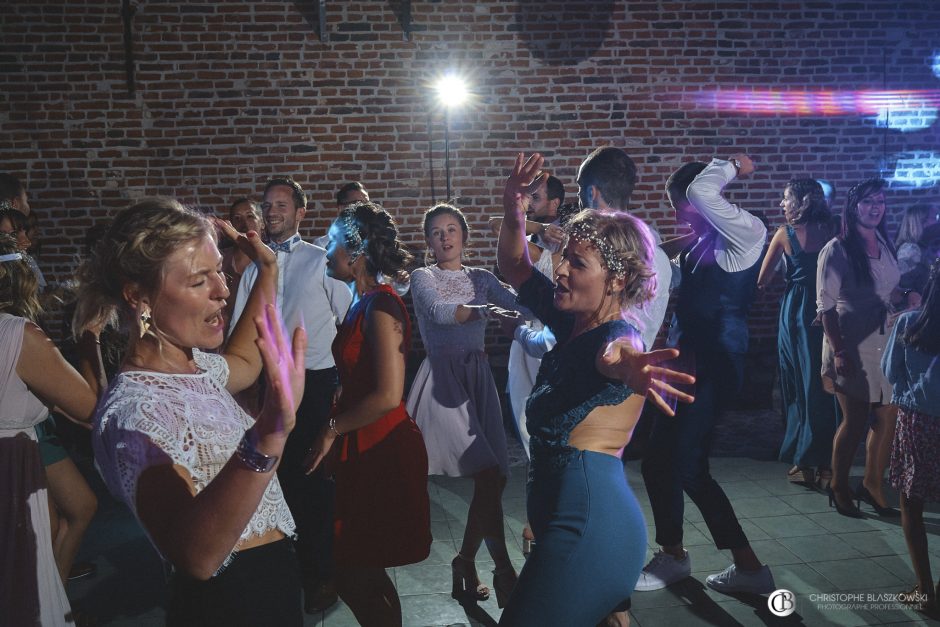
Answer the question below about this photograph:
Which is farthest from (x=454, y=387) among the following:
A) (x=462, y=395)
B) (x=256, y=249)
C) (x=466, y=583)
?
(x=256, y=249)

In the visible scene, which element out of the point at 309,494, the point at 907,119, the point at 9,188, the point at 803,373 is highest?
the point at 907,119

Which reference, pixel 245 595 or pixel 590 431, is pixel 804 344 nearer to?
pixel 590 431

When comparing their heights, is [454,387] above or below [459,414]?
above

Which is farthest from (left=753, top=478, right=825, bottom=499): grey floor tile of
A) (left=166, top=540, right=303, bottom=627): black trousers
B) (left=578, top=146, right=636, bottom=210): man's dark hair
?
(left=166, top=540, right=303, bottom=627): black trousers

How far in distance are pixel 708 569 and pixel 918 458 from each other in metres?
1.03

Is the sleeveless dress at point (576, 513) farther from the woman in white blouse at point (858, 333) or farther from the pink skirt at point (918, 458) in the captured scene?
the woman in white blouse at point (858, 333)

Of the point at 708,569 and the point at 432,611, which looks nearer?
the point at 432,611

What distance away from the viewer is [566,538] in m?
1.75

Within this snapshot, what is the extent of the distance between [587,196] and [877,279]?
2168mm

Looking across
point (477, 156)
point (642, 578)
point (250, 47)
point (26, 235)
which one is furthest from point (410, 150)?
point (642, 578)

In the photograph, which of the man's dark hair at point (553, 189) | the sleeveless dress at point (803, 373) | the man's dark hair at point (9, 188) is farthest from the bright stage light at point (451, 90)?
the man's dark hair at point (9, 188)

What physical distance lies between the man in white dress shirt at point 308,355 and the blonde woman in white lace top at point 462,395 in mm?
600

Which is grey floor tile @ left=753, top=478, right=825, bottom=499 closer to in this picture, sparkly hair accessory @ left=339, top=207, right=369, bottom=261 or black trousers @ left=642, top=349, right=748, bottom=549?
black trousers @ left=642, top=349, right=748, bottom=549

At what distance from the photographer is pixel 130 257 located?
143cm
